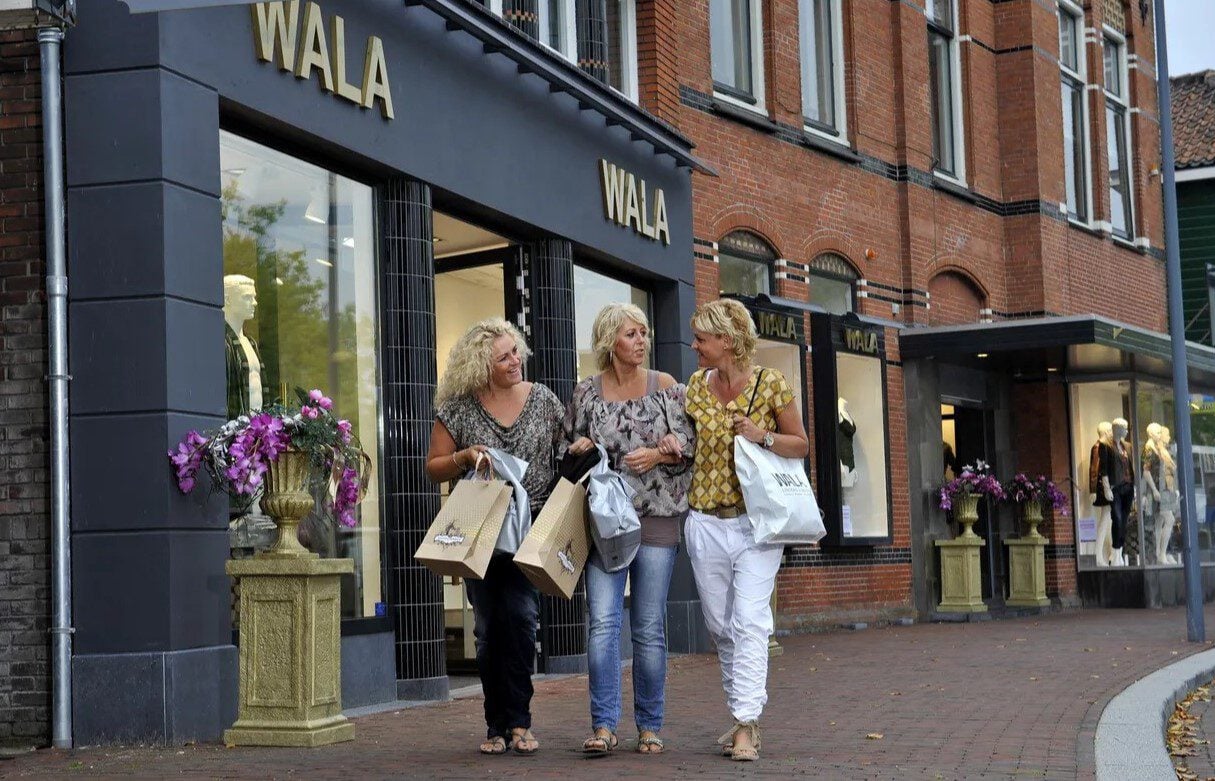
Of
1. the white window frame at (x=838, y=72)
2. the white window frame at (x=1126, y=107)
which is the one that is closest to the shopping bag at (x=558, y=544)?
the white window frame at (x=838, y=72)

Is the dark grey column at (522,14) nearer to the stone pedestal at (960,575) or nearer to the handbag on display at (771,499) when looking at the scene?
the handbag on display at (771,499)

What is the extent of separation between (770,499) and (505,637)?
130 centimetres

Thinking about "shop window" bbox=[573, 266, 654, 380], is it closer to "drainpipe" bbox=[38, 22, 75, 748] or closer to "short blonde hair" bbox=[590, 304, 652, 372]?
"drainpipe" bbox=[38, 22, 75, 748]

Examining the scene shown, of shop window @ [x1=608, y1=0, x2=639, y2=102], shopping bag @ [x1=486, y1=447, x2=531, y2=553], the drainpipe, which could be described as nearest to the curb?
shopping bag @ [x1=486, y1=447, x2=531, y2=553]

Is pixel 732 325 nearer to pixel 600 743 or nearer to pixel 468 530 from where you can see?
pixel 468 530

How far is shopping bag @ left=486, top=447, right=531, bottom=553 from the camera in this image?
749 centimetres

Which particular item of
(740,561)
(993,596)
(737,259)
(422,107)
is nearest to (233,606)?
(740,561)

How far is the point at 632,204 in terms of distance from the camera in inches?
597

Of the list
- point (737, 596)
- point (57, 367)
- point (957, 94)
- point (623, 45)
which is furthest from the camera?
point (957, 94)

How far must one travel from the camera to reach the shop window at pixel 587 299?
14461 millimetres

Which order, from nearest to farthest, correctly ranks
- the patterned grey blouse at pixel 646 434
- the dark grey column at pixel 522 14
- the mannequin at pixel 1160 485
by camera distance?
the patterned grey blouse at pixel 646 434 < the dark grey column at pixel 522 14 < the mannequin at pixel 1160 485

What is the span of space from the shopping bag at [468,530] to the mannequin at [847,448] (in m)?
12.0

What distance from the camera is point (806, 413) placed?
18.8m

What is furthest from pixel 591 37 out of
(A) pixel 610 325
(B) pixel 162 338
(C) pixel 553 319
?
(A) pixel 610 325
